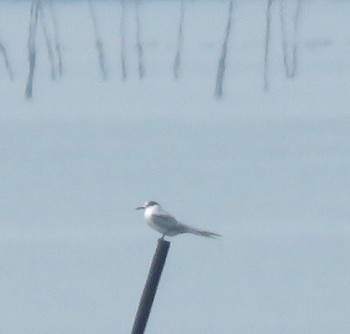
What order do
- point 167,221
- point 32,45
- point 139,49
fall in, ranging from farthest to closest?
point 32,45
point 139,49
point 167,221

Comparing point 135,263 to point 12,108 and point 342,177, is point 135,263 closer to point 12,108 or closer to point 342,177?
point 342,177

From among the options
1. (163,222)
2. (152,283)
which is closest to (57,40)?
(163,222)

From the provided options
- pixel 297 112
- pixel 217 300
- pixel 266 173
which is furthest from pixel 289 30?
pixel 217 300

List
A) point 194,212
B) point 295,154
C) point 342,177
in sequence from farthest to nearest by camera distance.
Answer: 1. point 295,154
2. point 342,177
3. point 194,212

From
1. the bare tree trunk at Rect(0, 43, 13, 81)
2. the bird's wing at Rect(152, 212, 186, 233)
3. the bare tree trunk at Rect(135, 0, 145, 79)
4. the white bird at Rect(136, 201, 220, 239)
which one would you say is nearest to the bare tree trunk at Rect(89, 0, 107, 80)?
the bare tree trunk at Rect(135, 0, 145, 79)

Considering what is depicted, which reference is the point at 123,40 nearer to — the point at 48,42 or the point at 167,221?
the point at 48,42

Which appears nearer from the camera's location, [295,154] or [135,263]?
[135,263]
